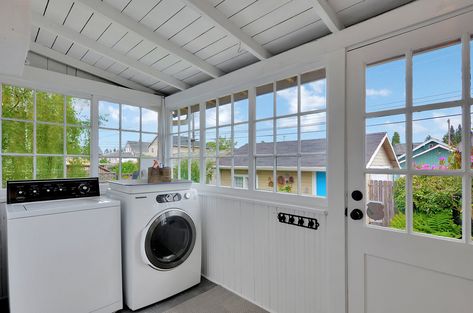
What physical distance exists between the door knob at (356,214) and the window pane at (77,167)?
2625 millimetres

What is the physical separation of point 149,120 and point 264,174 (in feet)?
6.02

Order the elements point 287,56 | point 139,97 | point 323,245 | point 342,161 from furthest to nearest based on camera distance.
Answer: point 139,97
point 287,56
point 323,245
point 342,161

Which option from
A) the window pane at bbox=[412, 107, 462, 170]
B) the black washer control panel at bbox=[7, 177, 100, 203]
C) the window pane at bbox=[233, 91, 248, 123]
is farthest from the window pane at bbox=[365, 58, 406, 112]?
the black washer control panel at bbox=[7, 177, 100, 203]

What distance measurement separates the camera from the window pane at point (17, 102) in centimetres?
221

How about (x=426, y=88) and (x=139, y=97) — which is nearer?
(x=426, y=88)

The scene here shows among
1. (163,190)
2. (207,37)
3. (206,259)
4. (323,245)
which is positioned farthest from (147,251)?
(207,37)

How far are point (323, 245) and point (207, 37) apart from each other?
1811mm

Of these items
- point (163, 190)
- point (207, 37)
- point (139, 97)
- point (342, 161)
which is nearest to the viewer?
point (342, 161)

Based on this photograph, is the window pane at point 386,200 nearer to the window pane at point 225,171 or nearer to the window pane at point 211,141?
the window pane at point 225,171

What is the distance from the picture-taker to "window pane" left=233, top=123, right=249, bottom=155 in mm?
2256

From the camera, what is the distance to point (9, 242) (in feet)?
5.12

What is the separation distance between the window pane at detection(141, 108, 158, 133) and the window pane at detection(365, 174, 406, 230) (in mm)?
2591

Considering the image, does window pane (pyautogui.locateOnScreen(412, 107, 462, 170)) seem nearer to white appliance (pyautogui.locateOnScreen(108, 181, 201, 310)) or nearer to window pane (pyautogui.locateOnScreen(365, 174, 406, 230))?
window pane (pyautogui.locateOnScreen(365, 174, 406, 230))

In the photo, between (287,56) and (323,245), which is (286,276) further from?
(287,56)
